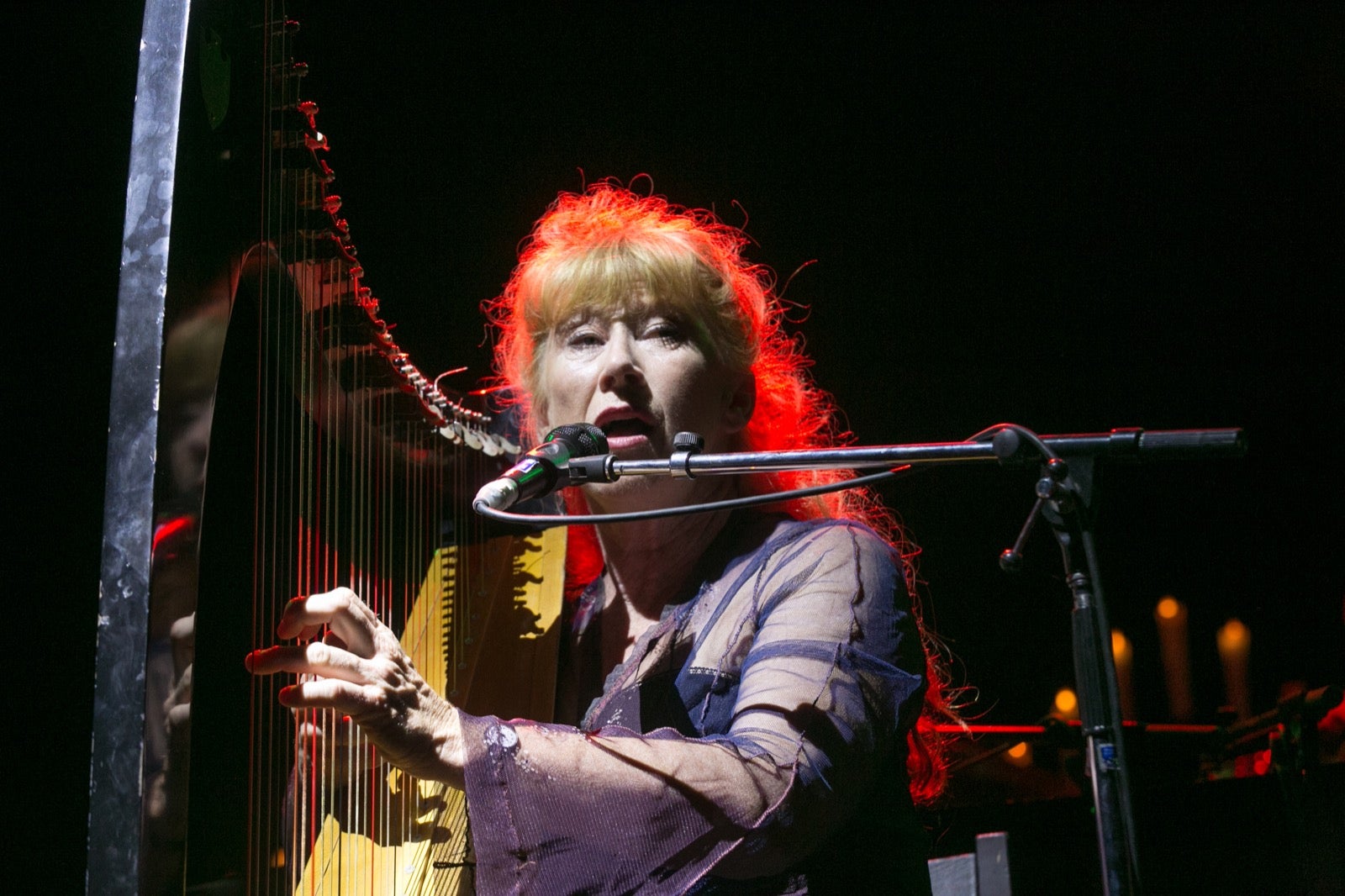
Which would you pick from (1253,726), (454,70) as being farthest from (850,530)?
(454,70)

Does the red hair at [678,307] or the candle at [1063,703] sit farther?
the candle at [1063,703]

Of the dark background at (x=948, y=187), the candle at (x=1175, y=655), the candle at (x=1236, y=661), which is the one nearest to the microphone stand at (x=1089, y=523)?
the dark background at (x=948, y=187)

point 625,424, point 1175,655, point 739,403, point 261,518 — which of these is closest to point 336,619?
point 261,518

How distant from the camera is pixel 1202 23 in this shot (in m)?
2.96

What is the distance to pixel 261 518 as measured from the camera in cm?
105

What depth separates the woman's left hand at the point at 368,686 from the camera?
1.10 metres

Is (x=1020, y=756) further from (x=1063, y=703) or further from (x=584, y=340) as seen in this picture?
(x=584, y=340)

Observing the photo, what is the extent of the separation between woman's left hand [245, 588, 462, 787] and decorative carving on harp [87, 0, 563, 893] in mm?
40

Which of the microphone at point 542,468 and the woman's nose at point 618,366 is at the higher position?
the woman's nose at point 618,366

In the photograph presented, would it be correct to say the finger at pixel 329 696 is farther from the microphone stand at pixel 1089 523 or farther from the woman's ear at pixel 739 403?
the woman's ear at pixel 739 403

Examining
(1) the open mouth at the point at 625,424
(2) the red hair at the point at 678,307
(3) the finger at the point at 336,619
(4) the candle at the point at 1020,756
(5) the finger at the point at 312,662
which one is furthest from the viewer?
(4) the candle at the point at 1020,756

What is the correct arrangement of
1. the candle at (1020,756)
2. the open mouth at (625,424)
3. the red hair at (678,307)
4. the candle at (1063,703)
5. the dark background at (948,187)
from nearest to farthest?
1. the open mouth at (625,424)
2. the red hair at (678,307)
3. the dark background at (948,187)
4. the candle at (1020,756)
5. the candle at (1063,703)

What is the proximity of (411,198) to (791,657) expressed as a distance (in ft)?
6.46

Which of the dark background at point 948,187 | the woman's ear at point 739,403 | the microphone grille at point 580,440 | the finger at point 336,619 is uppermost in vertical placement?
the dark background at point 948,187
